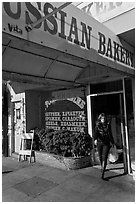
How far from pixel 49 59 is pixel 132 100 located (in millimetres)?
A: 2444

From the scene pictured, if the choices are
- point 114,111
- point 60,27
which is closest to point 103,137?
point 114,111

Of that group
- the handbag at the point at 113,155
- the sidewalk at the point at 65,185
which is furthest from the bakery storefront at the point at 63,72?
the sidewalk at the point at 65,185

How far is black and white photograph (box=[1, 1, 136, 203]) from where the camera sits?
247 centimetres

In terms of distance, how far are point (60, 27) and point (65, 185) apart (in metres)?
3.37

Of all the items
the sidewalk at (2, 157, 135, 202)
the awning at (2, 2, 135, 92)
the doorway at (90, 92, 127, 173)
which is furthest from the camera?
the doorway at (90, 92, 127, 173)

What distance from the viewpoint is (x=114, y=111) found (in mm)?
5520

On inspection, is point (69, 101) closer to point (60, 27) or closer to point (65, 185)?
point (65, 185)

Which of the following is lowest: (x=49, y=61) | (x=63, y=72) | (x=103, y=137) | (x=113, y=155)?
(x=113, y=155)

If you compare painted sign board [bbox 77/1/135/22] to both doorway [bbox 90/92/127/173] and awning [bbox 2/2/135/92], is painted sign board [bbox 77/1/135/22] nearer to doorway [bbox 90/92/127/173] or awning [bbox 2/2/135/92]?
awning [bbox 2/2/135/92]

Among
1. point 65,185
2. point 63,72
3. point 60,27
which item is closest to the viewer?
point 60,27

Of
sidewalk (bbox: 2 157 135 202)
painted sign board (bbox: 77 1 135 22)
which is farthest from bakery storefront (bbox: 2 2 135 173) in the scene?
sidewalk (bbox: 2 157 135 202)

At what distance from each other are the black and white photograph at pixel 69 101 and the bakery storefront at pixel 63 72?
15mm

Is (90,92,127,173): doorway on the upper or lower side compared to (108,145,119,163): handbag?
upper

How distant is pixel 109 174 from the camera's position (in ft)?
15.5
